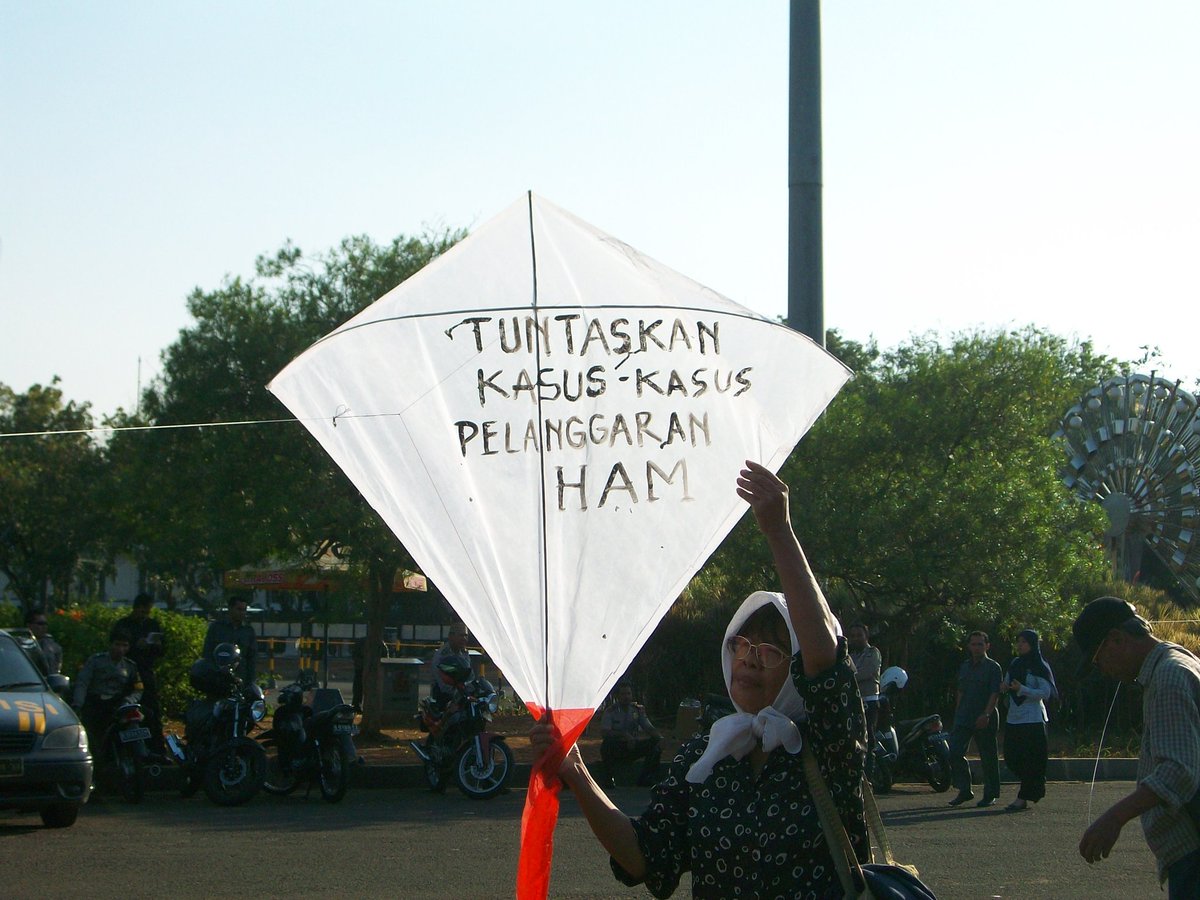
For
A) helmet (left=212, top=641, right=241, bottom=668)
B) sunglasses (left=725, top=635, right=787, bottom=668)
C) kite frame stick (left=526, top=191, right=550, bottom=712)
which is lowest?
helmet (left=212, top=641, right=241, bottom=668)

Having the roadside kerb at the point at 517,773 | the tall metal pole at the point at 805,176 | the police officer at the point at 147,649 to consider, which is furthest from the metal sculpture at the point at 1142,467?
the tall metal pole at the point at 805,176

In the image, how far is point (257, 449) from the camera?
18297mm

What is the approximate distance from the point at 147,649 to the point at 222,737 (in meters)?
1.98

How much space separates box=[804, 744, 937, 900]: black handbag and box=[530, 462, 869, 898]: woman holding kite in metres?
0.04

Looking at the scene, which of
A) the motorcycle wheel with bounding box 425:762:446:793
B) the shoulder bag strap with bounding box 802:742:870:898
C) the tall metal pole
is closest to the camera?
the shoulder bag strap with bounding box 802:742:870:898

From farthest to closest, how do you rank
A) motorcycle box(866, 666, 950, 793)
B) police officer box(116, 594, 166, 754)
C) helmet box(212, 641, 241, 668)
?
police officer box(116, 594, 166, 754) < motorcycle box(866, 666, 950, 793) < helmet box(212, 641, 241, 668)

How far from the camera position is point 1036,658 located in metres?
13.7

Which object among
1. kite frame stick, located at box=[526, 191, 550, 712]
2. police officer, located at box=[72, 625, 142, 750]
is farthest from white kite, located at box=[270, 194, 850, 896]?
police officer, located at box=[72, 625, 142, 750]

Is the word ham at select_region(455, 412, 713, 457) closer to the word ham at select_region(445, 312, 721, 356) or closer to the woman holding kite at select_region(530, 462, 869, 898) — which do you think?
the word ham at select_region(445, 312, 721, 356)

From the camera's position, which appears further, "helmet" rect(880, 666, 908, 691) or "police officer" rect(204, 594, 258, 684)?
"helmet" rect(880, 666, 908, 691)

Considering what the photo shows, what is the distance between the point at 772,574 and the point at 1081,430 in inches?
971

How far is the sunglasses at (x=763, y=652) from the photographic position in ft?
10.0

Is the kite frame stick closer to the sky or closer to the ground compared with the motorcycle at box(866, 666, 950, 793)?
closer to the sky

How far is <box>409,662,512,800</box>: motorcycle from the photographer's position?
1393 centimetres
